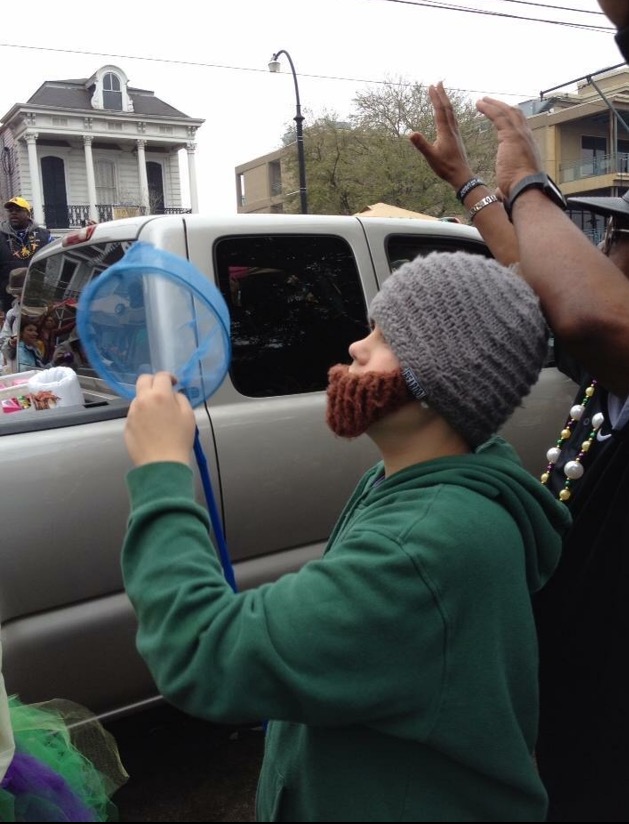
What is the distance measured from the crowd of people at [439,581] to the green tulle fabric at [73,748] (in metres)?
1.13

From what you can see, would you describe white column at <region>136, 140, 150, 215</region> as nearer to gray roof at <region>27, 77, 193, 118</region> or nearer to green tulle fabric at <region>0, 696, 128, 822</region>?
gray roof at <region>27, 77, 193, 118</region>

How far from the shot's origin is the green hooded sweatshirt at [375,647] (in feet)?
3.02

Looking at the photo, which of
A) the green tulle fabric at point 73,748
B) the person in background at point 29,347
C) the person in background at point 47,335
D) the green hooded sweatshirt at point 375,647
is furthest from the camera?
the person in background at point 29,347

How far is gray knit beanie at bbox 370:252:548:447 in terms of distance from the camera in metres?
1.11

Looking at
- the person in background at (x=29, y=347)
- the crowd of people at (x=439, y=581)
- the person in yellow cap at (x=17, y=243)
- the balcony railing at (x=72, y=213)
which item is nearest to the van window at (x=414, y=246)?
the person in background at (x=29, y=347)

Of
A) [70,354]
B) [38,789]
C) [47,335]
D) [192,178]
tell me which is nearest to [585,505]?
[38,789]

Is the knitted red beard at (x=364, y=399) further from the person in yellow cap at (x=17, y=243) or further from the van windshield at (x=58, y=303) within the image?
the person in yellow cap at (x=17, y=243)

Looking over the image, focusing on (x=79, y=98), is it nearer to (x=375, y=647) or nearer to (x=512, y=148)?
(x=512, y=148)

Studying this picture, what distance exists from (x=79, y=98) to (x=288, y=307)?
4211 centimetres

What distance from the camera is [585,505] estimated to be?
1432 mm

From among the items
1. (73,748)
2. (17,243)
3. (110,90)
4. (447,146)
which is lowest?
(73,748)

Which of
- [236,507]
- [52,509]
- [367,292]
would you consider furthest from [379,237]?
Result: [52,509]

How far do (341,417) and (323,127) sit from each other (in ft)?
100

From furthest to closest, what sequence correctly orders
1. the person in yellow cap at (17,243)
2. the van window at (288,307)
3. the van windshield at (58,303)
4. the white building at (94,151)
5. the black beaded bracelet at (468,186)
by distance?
the white building at (94,151)
the person in yellow cap at (17,243)
the van windshield at (58,303)
the van window at (288,307)
the black beaded bracelet at (468,186)
